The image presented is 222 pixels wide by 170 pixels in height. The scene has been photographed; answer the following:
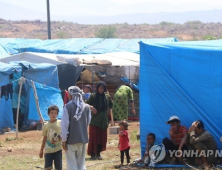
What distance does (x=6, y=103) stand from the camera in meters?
15.8

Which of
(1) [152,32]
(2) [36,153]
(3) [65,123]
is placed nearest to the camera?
(3) [65,123]

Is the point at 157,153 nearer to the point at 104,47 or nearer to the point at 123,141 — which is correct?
the point at 123,141

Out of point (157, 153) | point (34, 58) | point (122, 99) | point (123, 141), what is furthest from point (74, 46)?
point (157, 153)

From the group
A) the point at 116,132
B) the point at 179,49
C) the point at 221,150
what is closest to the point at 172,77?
the point at 179,49

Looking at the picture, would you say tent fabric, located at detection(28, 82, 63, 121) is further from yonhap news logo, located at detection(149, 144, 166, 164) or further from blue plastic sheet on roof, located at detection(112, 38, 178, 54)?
blue plastic sheet on roof, located at detection(112, 38, 178, 54)

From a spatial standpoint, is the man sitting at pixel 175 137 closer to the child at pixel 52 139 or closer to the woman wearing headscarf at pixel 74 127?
the woman wearing headscarf at pixel 74 127

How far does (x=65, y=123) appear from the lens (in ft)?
26.7

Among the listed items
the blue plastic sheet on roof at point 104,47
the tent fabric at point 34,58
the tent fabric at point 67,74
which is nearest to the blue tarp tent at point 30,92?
the tent fabric at point 67,74

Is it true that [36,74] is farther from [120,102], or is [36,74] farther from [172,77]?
[172,77]

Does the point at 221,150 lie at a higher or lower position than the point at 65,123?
lower

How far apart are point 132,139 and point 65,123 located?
5.42m

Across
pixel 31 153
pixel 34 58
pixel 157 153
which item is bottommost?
pixel 31 153

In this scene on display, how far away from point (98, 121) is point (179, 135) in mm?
1930

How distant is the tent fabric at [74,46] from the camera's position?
81.8 ft
